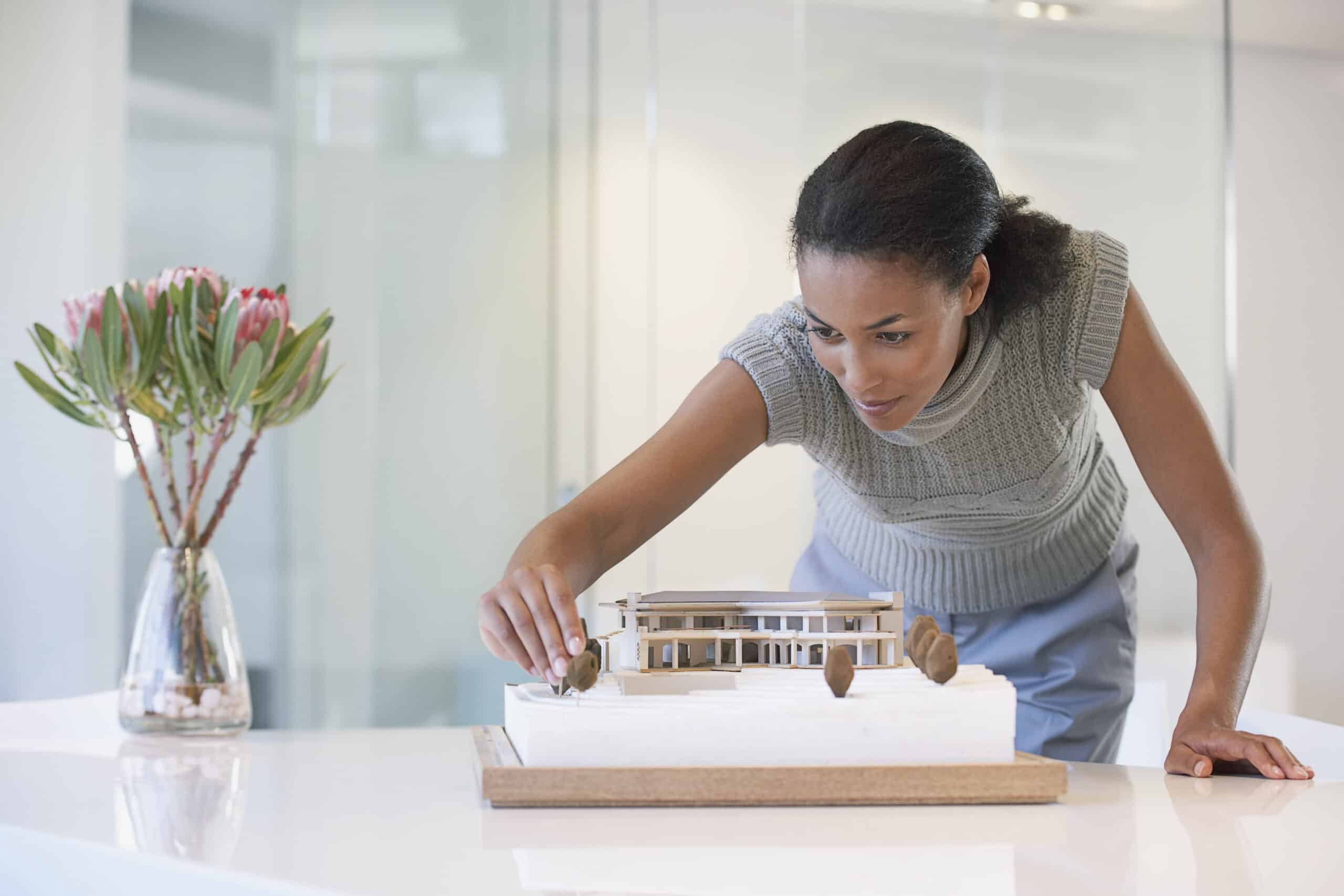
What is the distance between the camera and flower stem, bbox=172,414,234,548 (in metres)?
1.23

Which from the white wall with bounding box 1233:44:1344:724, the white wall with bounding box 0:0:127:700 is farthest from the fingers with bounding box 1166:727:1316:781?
the white wall with bounding box 0:0:127:700

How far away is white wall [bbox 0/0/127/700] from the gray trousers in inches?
70.9

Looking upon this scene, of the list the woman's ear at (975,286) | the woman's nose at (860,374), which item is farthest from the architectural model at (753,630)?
the woman's ear at (975,286)

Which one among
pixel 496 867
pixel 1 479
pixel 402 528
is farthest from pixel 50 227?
pixel 496 867

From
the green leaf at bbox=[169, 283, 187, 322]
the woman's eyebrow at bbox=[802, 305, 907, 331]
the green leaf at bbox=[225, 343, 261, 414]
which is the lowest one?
the green leaf at bbox=[225, 343, 261, 414]

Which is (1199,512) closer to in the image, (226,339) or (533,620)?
(533,620)

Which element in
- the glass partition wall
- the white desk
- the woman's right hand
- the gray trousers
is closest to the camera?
the white desk

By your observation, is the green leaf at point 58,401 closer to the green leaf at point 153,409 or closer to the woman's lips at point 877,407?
the green leaf at point 153,409

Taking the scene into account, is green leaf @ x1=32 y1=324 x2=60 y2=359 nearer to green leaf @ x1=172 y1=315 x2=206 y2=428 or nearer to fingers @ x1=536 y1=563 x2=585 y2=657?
green leaf @ x1=172 y1=315 x2=206 y2=428

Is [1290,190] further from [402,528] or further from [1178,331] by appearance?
[402,528]

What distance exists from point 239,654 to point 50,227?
1.79 meters

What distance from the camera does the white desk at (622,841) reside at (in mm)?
627

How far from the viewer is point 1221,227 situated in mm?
2713

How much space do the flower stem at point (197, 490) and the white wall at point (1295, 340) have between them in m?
2.14
